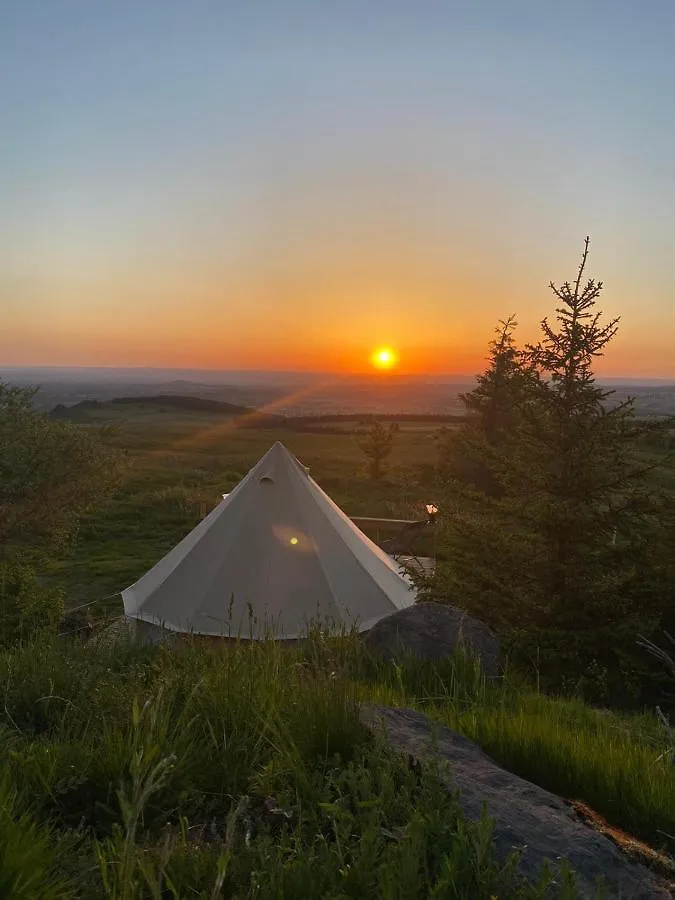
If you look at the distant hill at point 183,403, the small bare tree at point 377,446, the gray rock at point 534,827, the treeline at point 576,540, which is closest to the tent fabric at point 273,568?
the treeline at point 576,540

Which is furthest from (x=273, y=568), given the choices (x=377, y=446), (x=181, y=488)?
(x=377, y=446)

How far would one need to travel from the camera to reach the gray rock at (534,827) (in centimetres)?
232

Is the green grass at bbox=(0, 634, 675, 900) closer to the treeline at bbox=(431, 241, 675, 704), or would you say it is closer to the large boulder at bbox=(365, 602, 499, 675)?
the large boulder at bbox=(365, 602, 499, 675)

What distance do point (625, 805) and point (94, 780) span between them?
231 centimetres

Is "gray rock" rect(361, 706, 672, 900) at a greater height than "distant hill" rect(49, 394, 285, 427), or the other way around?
"gray rock" rect(361, 706, 672, 900)

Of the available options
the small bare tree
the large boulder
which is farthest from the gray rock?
the small bare tree

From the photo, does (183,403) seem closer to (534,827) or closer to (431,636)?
(431,636)

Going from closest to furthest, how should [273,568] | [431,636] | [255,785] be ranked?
[255,785] < [431,636] < [273,568]

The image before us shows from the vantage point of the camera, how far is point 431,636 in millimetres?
6199

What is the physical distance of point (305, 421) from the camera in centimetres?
8250

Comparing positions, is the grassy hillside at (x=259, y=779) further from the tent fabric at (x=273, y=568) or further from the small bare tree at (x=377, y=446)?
the small bare tree at (x=377, y=446)

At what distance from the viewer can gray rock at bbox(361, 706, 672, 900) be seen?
2318 mm

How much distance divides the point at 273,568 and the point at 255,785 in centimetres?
815

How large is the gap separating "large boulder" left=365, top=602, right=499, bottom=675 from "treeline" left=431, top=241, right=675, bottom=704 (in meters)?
0.83
